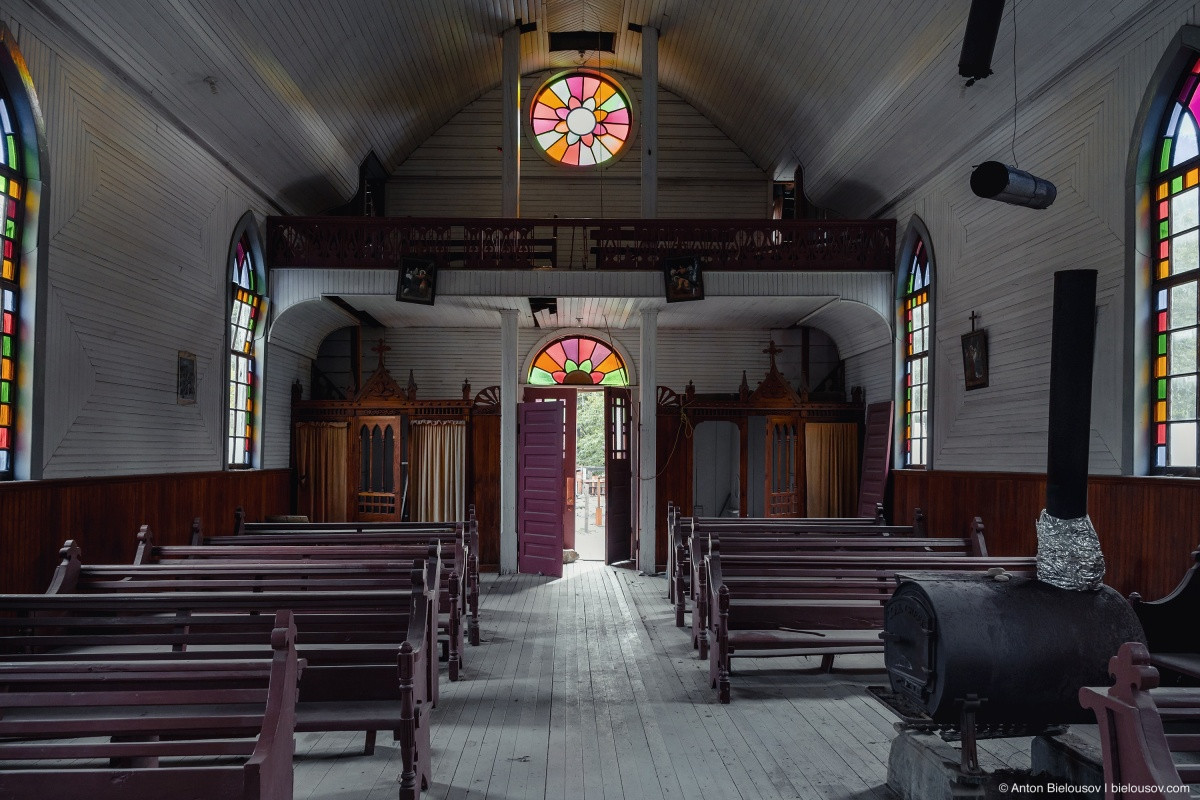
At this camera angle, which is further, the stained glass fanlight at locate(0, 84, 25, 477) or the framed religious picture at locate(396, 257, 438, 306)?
the framed religious picture at locate(396, 257, 438, 306)

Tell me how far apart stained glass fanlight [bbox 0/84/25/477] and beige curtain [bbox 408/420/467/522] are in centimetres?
705

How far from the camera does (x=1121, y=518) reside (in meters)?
7.02

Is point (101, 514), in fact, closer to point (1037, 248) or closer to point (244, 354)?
point (244, 354)

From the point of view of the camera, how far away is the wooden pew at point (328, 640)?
4359 millimetres

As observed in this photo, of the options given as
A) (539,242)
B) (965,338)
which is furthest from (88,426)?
(965,338)

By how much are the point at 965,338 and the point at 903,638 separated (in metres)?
6.27

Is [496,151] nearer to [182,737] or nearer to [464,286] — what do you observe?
[464,286]

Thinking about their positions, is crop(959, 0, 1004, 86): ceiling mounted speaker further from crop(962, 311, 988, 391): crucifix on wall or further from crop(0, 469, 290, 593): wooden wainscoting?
crop(0, 469, 290, 593): wooden wainscoting

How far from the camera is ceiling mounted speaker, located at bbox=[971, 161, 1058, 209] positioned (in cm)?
636

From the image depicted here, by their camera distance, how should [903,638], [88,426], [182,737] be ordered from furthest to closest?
[88,426], [182,737], [903,638]

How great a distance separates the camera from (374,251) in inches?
477

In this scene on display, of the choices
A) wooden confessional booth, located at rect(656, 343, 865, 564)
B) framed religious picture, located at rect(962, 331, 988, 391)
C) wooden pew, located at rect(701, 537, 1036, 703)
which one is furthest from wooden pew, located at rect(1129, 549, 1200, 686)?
wooden confessional booth, located at rect(656, 343, 865, 564)

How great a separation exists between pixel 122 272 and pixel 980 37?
7935mm

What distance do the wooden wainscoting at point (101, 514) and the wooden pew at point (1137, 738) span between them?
7.32 metres
